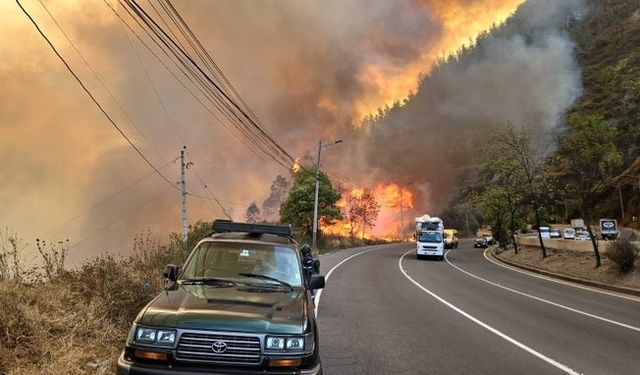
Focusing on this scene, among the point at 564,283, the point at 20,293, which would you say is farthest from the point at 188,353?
the point at 564,283

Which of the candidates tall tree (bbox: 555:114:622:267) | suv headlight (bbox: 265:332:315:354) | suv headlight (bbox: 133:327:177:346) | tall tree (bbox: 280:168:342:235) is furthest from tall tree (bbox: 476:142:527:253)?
suv headlight (bbox: 133:327:177:346)

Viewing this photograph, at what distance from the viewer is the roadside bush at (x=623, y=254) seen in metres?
20.8

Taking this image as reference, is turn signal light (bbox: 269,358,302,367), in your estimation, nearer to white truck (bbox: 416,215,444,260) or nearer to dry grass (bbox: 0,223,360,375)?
dry grass (bbox: 0,223,360,375)

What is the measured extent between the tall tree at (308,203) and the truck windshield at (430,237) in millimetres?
16868

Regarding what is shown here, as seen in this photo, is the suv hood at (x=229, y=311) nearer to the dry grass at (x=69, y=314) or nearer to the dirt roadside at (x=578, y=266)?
the dry grass at (x=69, y=314)

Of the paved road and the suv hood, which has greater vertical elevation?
the suv hood

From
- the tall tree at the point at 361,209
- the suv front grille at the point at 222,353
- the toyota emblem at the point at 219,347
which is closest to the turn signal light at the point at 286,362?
the suv front grille at the point at 222,353

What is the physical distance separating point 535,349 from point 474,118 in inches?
4848

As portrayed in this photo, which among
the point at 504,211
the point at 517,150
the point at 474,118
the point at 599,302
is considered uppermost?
the point at 474,118

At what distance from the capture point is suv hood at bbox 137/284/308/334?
4.34m

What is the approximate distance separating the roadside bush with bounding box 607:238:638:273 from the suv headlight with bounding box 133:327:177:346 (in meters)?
21.2

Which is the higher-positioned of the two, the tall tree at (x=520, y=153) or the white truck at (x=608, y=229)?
the tall tree at (x=520, y=153)

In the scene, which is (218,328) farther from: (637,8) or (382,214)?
(637,8)

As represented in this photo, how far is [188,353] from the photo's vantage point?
4.25m
